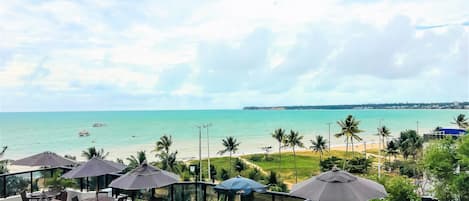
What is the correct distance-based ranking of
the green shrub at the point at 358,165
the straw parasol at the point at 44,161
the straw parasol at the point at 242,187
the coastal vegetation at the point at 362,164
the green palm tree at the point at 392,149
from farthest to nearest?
the green palm tree at the point at 392,149 → the green shrub at the point at 358,165 → the straw parasol at the point at 44,161 → the coastal vegetation at the point at 362,164 → the straw parasol at the point at 242,187

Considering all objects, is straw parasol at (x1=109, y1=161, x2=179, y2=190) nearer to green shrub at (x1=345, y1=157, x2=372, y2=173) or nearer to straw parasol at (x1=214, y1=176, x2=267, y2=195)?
straw parasol at (x1=214, y1=176, x2=267, y2=195)

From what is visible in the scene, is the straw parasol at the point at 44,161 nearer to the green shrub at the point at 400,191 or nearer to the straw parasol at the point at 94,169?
the straw parasol at the point at 94,169

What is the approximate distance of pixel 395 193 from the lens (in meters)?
6.96

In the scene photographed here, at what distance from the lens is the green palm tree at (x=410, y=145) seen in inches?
1643

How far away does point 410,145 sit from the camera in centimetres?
4244

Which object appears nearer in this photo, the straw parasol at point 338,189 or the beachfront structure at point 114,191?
the straw parasol at point 338,189

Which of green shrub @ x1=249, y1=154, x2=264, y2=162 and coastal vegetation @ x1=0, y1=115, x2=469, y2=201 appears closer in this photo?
coastal vegetation @ x1=0, y1=115, x2=469, y2=201

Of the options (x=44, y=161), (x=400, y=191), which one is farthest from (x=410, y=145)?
(x=44, y=161)

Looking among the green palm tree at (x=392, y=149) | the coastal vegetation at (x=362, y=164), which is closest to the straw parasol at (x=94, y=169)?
the coastal vegetation at (x=362, y=164)

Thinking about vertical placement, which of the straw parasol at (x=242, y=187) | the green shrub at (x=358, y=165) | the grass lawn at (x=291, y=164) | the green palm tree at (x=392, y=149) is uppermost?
the straw parasol at (x=242, y=187)

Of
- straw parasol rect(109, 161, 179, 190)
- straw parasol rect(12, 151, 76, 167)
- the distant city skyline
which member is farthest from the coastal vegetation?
the distant city skyline

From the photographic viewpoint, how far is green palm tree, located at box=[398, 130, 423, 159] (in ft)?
137

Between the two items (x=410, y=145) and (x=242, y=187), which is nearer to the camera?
(x=242, y=187)

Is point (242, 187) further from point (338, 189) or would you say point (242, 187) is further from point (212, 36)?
point (212, 36)
